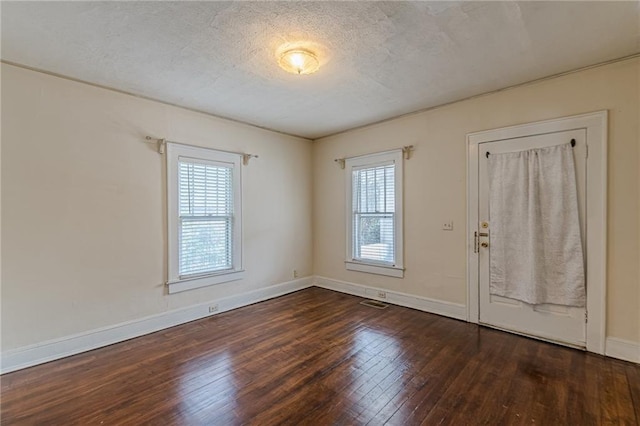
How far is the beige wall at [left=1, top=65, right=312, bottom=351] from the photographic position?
8.75 feet

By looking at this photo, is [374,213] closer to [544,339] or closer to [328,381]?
[544,339]

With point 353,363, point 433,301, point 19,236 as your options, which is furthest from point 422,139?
point 19,236

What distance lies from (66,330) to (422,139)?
456 cm

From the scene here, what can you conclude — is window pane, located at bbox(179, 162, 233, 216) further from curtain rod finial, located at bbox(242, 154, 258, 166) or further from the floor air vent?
the floor air vent

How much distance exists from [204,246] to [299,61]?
268 cm

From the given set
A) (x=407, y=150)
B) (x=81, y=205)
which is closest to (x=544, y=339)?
(x=407, y=150)

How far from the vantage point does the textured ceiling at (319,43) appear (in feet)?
6.57

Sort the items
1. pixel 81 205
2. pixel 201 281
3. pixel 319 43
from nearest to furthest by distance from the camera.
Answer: pixel 319 43 < pixel 81 205 < pixel 201 281

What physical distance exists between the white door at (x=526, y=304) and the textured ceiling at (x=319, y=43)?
0.65 meters

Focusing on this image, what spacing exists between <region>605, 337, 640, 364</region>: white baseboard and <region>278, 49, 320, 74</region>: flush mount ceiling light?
144 inches

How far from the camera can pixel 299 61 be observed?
2.46m

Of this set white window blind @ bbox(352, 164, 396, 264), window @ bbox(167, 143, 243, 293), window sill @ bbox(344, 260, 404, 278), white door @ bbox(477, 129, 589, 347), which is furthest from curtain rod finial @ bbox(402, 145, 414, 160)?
window @ bbox(167, 143, 243, 293)

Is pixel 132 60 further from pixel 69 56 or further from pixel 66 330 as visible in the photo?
pixel 66 330

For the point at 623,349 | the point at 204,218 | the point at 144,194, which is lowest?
the point at 623,349
